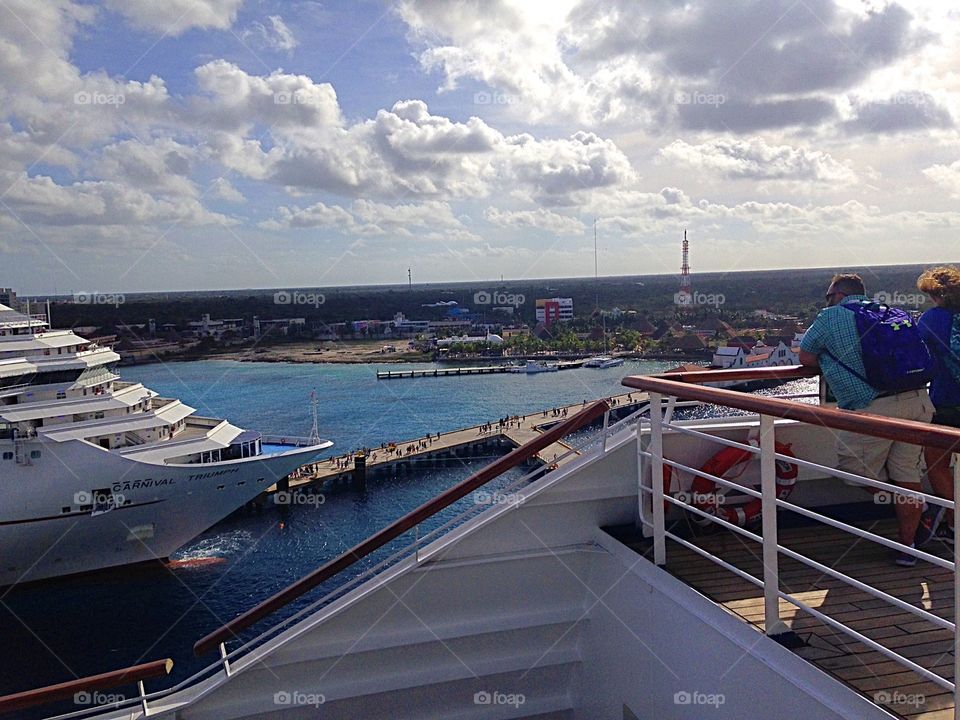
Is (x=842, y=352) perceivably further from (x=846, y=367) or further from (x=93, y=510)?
(x=93, y=510)

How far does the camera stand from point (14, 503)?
1509 centimetres

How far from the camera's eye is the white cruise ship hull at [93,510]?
50.1 feet

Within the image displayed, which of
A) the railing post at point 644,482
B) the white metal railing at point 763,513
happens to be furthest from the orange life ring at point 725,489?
the railing post at point 644,482

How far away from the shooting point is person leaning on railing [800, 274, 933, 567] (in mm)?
2516

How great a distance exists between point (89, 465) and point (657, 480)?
15.9 meters

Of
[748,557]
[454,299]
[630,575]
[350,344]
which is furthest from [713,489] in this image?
[454,299]

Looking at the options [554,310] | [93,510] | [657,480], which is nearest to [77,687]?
[657,480]

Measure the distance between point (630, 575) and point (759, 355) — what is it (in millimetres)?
29274

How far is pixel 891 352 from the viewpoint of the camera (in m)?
2.46

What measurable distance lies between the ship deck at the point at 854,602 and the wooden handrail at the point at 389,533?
1.76ft

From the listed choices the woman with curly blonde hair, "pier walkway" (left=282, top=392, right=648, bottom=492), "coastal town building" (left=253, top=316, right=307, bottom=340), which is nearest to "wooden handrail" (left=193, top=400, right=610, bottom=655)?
the woman with curly blonde hair

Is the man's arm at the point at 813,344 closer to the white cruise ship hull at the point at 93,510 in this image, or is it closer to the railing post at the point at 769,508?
the railing post at the point at 769,508

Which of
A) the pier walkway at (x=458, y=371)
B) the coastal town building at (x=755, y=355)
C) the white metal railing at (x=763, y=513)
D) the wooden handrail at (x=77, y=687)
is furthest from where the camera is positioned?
the pier walkway at (x=458, y=371)

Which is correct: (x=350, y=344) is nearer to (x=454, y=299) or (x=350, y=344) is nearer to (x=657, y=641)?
(x=454, y=299)
